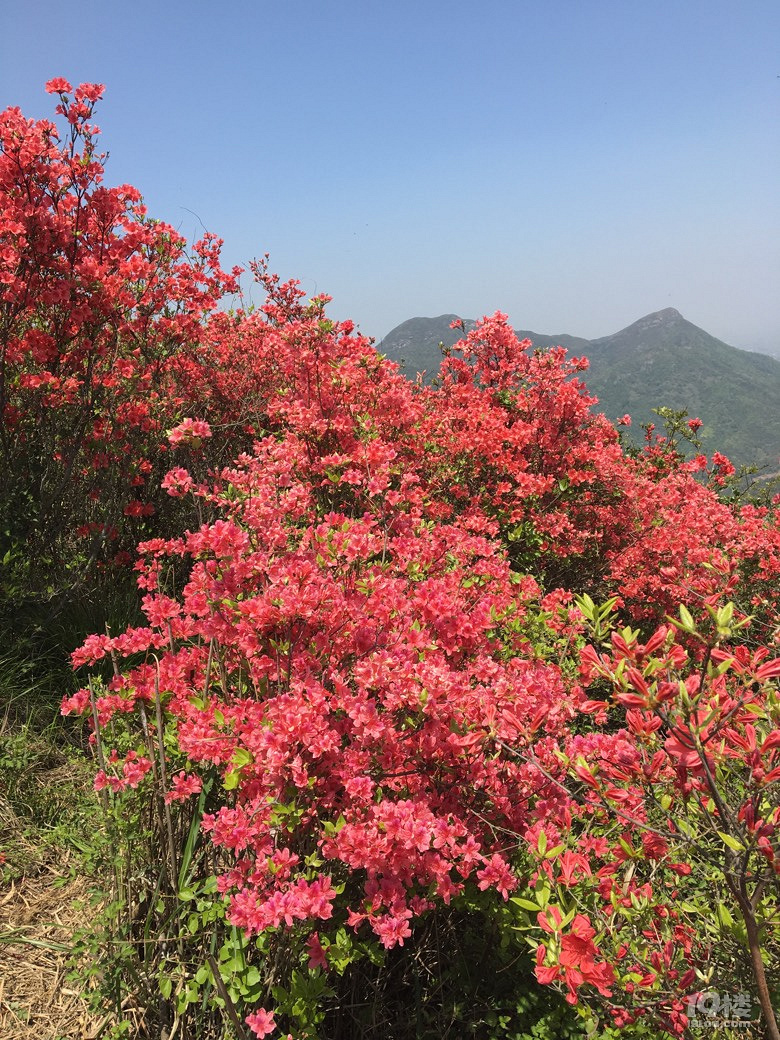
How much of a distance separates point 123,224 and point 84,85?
84 cm

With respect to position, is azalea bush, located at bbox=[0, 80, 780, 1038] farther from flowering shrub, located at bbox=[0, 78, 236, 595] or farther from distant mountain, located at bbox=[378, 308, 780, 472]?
distant mountain, located at bbox=[378, 308, 780, 472]

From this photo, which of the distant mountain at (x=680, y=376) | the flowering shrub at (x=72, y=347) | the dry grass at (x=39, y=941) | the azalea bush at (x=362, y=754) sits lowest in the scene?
the dry grass at (x=39, y=941)

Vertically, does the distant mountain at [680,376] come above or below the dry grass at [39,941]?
above

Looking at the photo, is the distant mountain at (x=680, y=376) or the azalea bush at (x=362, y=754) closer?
the azalea bush at (x=362, y=754)

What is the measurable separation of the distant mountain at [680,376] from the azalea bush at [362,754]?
77.8 metres

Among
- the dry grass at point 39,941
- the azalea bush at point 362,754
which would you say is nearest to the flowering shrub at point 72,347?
the azalea bush at point 362,754

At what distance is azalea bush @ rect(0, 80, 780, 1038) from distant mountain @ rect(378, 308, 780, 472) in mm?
77805

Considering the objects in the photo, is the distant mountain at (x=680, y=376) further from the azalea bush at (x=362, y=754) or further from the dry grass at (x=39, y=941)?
the dry grass at (x=39, y=941)

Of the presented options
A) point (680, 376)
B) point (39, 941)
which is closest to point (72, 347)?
point (39, 941)

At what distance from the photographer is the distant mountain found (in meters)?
91.3

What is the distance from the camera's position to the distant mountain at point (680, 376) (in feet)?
300

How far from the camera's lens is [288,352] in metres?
4.38

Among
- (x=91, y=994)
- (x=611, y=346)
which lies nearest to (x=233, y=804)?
(x=91, y=994)

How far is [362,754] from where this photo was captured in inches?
72.9
